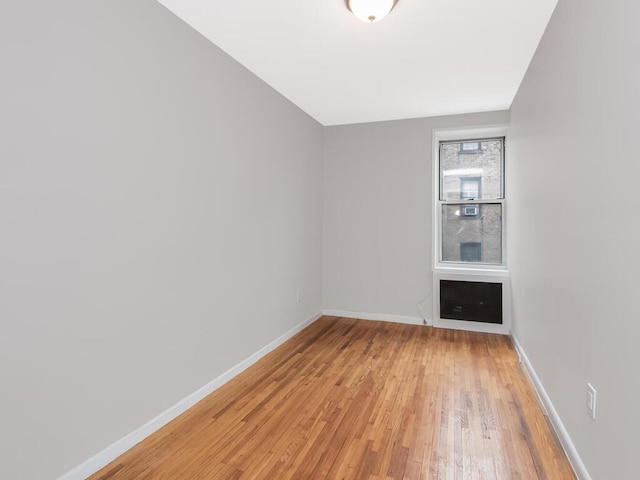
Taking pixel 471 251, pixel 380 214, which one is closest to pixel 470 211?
pixel 471 251

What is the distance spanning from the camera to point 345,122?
15.2ft

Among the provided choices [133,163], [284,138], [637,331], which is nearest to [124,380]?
[133,163]

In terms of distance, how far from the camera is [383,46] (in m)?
2.64

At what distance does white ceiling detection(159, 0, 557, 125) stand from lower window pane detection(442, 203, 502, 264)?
1222 millimetres

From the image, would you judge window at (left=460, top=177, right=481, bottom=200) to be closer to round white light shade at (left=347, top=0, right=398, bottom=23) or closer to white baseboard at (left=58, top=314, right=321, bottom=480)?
round white light shade at (left=347, top=0, right=398, bottom=23)

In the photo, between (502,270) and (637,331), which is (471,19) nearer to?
(637,331)

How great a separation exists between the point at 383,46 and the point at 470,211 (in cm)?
245

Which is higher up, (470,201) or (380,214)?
(470,201)

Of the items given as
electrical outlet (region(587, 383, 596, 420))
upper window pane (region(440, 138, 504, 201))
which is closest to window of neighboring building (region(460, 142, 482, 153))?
upper window pane (region(440, 138, 504, 201))

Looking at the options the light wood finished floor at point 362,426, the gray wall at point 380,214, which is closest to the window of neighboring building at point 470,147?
the gray wall at point 380,214

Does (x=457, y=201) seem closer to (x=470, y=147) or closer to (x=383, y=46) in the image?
(x=470, y=147)

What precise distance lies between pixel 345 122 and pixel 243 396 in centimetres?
344

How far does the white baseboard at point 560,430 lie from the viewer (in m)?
1.72

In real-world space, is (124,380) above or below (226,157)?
below
